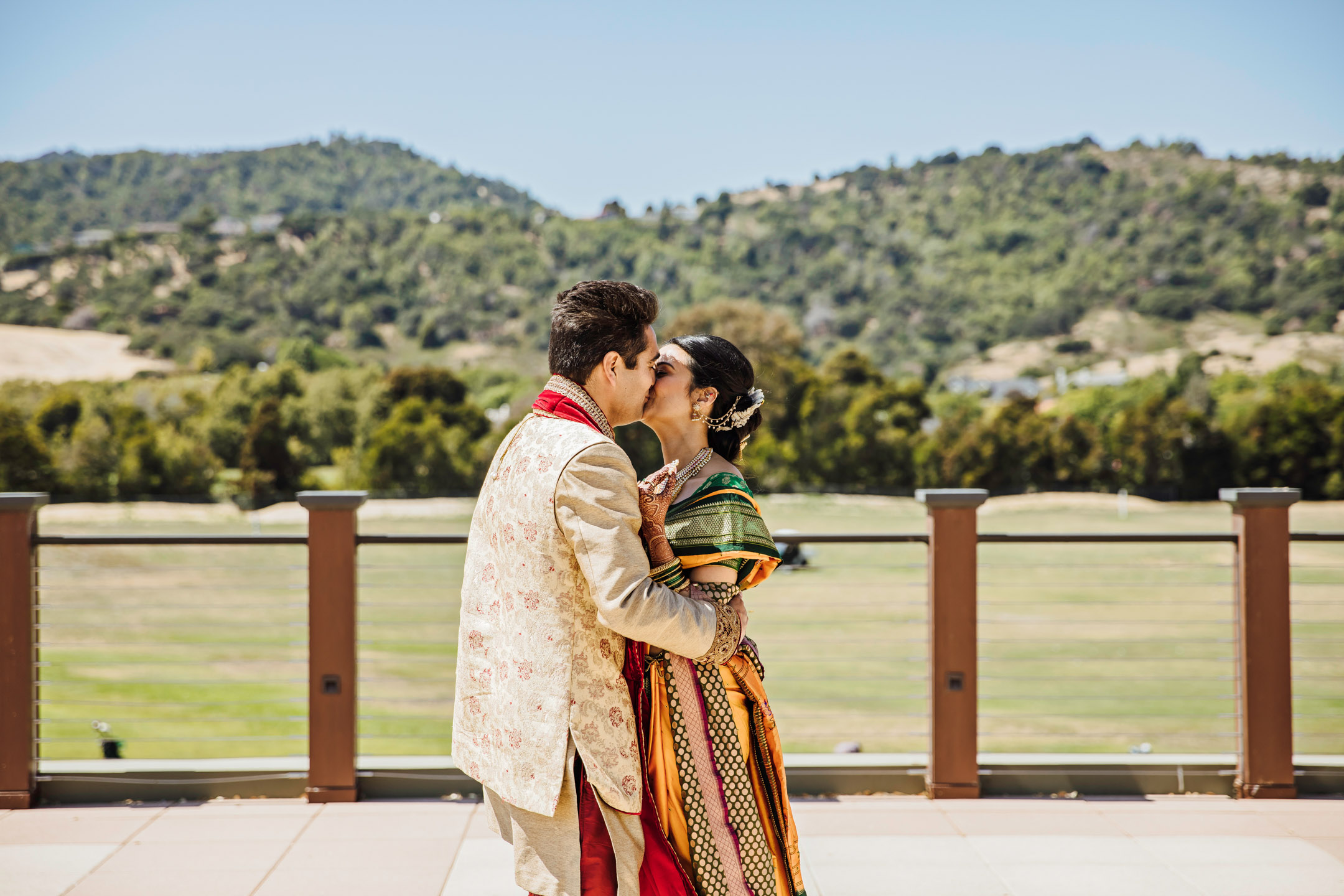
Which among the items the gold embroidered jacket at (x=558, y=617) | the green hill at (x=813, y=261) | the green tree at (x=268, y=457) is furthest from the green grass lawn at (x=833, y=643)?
the green hill at (x=813, y=261)

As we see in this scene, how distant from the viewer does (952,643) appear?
3.53 metres

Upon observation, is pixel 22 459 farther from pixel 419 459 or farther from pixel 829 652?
pixel 829 652

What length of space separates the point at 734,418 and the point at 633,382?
24cm

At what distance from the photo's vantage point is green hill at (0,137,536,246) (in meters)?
106

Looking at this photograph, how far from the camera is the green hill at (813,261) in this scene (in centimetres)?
7775

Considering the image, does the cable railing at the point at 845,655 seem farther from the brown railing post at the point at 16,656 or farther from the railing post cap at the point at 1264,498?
the brown railing post at the point at 16,656

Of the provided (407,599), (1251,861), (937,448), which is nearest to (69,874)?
(1251,861)

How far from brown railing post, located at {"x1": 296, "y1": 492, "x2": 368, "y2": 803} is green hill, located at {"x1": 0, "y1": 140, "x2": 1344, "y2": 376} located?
71.0m

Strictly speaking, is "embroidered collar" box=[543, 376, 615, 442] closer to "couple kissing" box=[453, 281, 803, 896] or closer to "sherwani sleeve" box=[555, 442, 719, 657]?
"couple kissing" box=[453, 281, 803, 896]

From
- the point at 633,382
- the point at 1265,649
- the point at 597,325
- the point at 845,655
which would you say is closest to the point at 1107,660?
the point at 1265,649

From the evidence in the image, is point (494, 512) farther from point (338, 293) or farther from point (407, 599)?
point (338, 293)

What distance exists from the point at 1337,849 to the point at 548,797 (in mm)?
2682

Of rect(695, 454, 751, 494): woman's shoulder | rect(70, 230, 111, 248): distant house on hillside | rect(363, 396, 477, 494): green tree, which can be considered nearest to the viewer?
rect(695, 454, 751, 494): woman's shoulder

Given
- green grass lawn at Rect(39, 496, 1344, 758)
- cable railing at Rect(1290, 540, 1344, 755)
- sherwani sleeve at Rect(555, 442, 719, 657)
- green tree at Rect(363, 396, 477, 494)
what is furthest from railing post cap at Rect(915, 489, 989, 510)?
green tree at Rect(363, 396, 477, 494)
